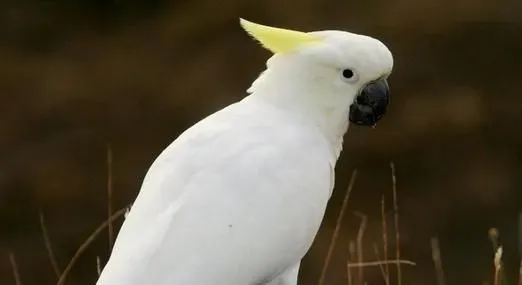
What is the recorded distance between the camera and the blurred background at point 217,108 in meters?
6.79

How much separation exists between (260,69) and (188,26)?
69 cm

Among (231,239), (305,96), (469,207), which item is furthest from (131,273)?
(469,207)

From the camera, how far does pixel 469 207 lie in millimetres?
6879

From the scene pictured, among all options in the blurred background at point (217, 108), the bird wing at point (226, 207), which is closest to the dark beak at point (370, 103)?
the bird wing at point (226, 207)

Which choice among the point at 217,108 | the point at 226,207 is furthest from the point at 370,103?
the point at 217,108

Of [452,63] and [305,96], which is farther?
[452,63]

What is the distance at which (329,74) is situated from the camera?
8.73ft

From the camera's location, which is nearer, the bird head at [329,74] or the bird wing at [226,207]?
the bird wing at [226,207]

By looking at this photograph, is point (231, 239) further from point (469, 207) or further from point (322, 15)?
point (322, 15)

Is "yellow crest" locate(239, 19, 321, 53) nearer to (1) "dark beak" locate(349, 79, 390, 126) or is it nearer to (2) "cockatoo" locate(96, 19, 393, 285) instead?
(2) "cockatoo" locate(96, 19, 393, 285)

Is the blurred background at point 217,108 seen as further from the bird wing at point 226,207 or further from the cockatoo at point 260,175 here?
the bird wing at point 226,207

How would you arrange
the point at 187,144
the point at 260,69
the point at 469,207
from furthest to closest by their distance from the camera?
the point at 260,69 < the point at 469,207 < the point at 187,144

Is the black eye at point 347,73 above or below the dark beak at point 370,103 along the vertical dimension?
above

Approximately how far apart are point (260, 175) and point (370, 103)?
0.37m
